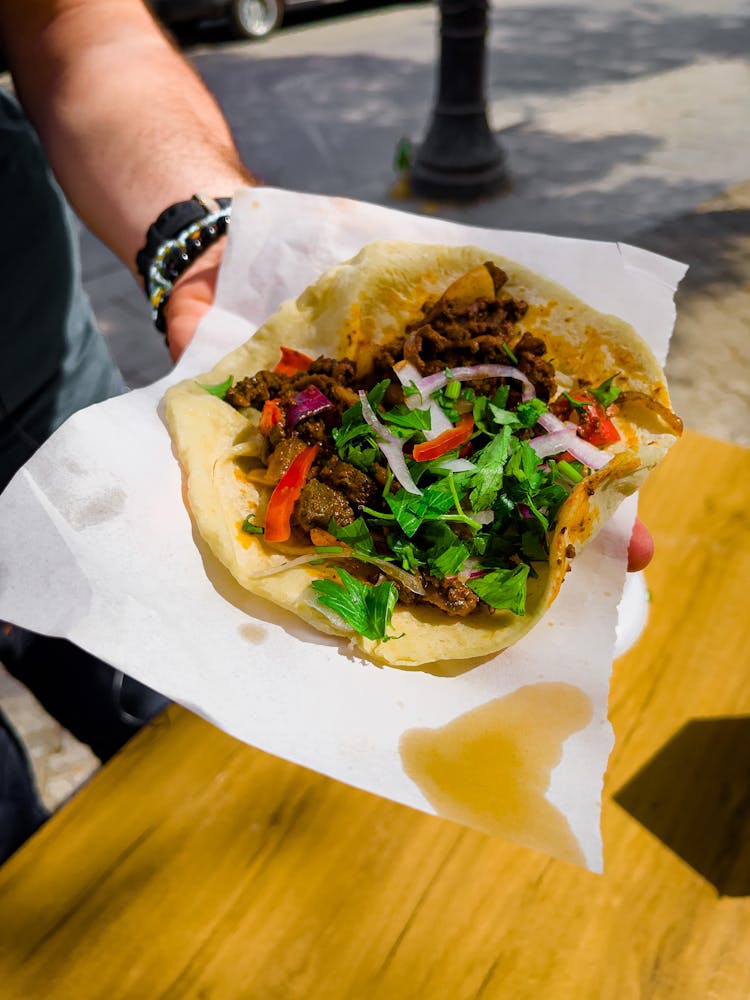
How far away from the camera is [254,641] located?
1.59m

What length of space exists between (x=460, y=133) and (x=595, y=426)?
5782 millimetres

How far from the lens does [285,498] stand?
6.09 feet

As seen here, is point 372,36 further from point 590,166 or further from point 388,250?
point 388,250

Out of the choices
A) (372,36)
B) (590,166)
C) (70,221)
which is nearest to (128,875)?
(70,221)

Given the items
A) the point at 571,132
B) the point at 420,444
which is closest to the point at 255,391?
the point at 420,444

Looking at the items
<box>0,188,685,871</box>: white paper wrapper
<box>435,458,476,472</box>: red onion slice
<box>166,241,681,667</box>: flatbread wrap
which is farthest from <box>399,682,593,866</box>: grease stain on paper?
<box>435,458,476,472</box>: red onion slice

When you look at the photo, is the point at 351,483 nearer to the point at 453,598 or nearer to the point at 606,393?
the point at 453,598

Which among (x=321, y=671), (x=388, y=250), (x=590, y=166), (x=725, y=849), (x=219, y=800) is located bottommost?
(x=590, y=166)

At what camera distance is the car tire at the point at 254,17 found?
12.5 m

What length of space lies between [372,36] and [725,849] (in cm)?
1400

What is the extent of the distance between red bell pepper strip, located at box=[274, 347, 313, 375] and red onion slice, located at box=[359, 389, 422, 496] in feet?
0.93

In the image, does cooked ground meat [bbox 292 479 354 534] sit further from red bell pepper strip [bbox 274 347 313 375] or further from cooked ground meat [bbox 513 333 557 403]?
cooked ground meat [bbox 513 333 557 403]

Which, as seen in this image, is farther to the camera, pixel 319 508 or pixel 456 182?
pixel 456 182

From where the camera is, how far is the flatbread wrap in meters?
1.69
